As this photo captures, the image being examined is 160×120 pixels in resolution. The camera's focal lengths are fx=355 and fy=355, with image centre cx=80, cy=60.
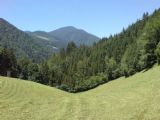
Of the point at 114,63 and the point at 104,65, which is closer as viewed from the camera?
the point at 114,63

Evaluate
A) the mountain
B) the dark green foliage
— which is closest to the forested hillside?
the mountain

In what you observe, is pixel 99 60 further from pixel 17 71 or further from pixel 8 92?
pixel 8 92

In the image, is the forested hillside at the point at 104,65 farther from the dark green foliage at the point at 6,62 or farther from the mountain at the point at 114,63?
the dark green foliage at the point at 6,62

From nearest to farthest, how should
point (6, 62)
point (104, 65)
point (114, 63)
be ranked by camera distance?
point (114, 63), point (6, 62), point (104, 65)

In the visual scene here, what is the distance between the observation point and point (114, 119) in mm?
28734

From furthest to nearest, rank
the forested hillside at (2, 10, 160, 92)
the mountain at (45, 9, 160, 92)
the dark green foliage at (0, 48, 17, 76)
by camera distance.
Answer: the dark green foliage at (0, 48, 17, 76) → the forested hillside at (2, 10, 160, 92) → the mountain at (45, 9, 160, 92)

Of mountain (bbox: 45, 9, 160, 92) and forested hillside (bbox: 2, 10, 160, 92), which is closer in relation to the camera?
mountain (bbox: 45, 9, 160, 92)

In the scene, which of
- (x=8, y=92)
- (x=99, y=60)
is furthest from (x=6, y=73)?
(x=8, y=92)

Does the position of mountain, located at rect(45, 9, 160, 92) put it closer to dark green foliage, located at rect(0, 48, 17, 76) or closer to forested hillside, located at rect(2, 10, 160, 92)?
forested hillside, located at rect(2, 10, 160, 92)

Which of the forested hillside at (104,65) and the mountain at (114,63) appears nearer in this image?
the mountain at (114,63)

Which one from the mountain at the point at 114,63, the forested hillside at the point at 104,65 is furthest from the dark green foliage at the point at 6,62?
the mountain at the point at 114,63

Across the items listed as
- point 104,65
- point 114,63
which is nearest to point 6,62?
point 114,63

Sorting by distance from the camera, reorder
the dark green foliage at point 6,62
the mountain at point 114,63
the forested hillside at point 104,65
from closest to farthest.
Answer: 1. the mountain at point 114,63
2. the forested hillside at point 104,65
3. the dark green foliage at point 6,62

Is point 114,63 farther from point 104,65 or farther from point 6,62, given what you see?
point 6,62
